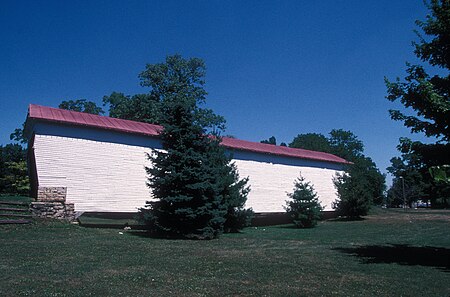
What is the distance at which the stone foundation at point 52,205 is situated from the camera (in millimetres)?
16938

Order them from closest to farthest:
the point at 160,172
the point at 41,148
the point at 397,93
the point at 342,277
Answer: the point at 342,277, the point at 397,93, the point at 160,172, the point at 41,148

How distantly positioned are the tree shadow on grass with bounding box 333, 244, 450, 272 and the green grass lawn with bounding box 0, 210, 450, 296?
36 mm

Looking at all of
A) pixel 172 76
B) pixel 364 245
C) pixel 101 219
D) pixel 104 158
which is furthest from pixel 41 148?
pixel 172 76

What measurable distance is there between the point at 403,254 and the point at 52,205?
16.5 metres

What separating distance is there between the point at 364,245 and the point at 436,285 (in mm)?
7283

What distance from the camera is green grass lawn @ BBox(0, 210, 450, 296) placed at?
22.8ft

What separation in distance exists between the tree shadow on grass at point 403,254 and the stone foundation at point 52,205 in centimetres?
1376

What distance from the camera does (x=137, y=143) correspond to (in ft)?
72.7

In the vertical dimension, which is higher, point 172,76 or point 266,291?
point 172,76

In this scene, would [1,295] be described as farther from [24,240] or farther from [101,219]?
[101,219]

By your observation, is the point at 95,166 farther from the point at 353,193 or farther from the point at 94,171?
the point at 353,193

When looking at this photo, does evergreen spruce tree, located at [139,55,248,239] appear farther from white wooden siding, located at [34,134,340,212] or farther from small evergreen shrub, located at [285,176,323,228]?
Result: small evergreen shrub, located at [285,176,323,228]

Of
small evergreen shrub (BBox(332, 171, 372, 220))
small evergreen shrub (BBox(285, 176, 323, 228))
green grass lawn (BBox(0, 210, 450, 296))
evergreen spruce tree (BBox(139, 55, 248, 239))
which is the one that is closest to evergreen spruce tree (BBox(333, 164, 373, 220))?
small evergreen shrub (BBox(332, 171, 372, 220))

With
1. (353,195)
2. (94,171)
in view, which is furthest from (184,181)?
(353,195)
